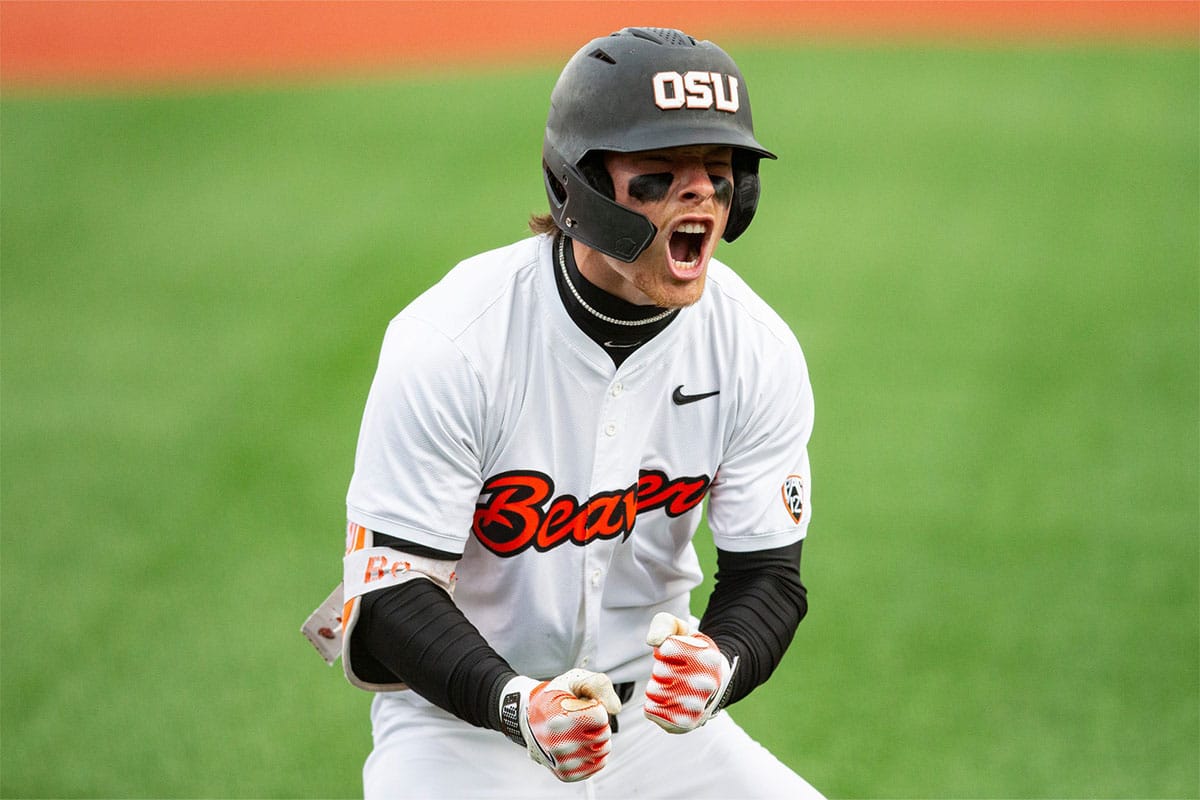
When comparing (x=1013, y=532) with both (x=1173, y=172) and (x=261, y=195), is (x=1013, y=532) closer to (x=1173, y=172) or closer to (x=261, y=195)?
(x=1173, y=172)

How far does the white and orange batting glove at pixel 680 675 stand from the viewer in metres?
2.65

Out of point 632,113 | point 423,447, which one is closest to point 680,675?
point 423,447

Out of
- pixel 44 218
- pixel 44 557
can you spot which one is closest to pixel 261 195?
pixel 44 218

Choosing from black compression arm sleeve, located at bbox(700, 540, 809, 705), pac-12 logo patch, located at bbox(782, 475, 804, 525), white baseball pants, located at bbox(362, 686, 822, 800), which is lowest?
white baseball pants, located at bbox(362, 686, 822, 800)

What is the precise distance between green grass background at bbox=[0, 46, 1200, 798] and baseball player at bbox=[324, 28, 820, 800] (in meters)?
1.53

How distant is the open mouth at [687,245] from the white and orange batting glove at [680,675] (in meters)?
0.70

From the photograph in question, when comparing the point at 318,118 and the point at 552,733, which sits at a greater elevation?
the point at 318,118

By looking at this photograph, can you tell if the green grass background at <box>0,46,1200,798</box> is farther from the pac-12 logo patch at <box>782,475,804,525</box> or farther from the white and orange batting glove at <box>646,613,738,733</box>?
the white and orange batting glove at <box>646,613,738,733</box>

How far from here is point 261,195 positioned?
9625 mm

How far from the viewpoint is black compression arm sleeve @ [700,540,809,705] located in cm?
294

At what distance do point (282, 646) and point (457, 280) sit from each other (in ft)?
8.45

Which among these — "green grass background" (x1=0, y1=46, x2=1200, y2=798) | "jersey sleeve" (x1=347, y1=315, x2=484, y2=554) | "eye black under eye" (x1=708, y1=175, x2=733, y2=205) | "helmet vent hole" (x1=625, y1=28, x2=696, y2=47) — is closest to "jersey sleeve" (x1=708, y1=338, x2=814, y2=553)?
"eye black under eye" (x1=708, y1=175, x2=733, y2=205)

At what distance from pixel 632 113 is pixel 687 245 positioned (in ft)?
0.98

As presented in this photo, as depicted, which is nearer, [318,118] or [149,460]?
[149,460]
